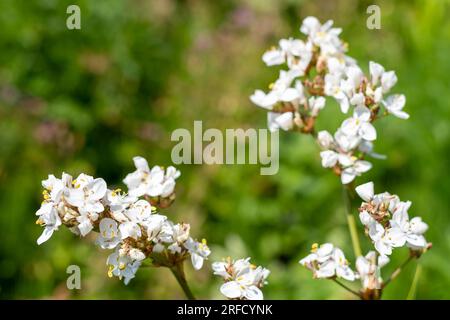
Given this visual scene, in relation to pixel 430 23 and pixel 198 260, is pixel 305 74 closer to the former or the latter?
pixel 198 260

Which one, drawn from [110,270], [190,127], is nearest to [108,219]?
[110,270]

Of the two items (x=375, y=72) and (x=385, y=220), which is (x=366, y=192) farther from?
(x=375, y=72)

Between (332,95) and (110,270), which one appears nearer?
(110,270)

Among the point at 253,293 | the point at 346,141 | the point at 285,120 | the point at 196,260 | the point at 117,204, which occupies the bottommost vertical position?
the point at 253,293

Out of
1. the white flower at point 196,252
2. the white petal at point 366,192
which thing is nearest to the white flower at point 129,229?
the white flower at point 196,252

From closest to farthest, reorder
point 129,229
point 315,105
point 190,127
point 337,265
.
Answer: point 129,229
point 337,265
point 315,105
point 190,127

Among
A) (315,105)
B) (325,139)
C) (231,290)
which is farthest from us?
(315,105)
